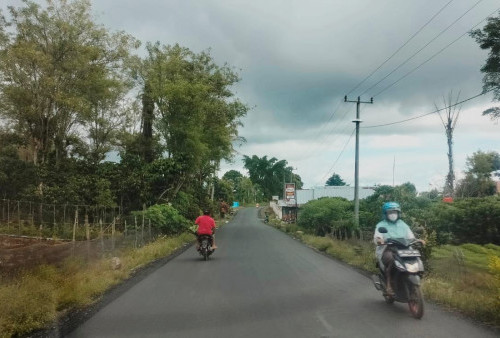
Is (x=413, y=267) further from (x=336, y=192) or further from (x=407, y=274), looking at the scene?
(x=336, y=192)

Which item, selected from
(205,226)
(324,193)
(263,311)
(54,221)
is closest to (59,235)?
(54,221)

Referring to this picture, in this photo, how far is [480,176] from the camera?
220ft

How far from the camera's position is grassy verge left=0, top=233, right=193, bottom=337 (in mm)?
7629

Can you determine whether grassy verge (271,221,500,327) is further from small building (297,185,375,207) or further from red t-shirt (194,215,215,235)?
small building (297,185,375,207)

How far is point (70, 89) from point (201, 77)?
36.4ft

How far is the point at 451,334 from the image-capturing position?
23.6 ft

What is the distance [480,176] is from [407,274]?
6490cm

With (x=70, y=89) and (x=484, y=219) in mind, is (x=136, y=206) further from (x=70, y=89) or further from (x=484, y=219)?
(x=484, y=219)

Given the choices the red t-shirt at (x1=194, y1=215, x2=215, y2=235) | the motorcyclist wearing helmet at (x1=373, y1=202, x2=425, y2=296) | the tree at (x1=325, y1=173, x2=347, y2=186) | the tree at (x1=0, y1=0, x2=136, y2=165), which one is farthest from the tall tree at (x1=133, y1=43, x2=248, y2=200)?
the tree at (x1=325, y1=173, x2=347, y2=186)

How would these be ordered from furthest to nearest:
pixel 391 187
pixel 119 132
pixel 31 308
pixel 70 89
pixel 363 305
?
pixel 119 132 → pixel 70 89 → pixel 391 187 → pixel 363 305 → pixel 31 308

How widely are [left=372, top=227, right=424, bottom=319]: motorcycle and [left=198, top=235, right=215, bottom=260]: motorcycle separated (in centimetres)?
1098

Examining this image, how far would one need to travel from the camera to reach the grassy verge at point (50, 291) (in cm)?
763

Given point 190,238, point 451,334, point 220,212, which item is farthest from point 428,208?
point 220,212

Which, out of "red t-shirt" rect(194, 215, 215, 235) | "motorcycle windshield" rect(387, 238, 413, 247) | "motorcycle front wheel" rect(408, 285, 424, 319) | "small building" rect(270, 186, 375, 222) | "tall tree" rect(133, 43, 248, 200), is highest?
"tall tree" rect(133, 43, 248, 200)
